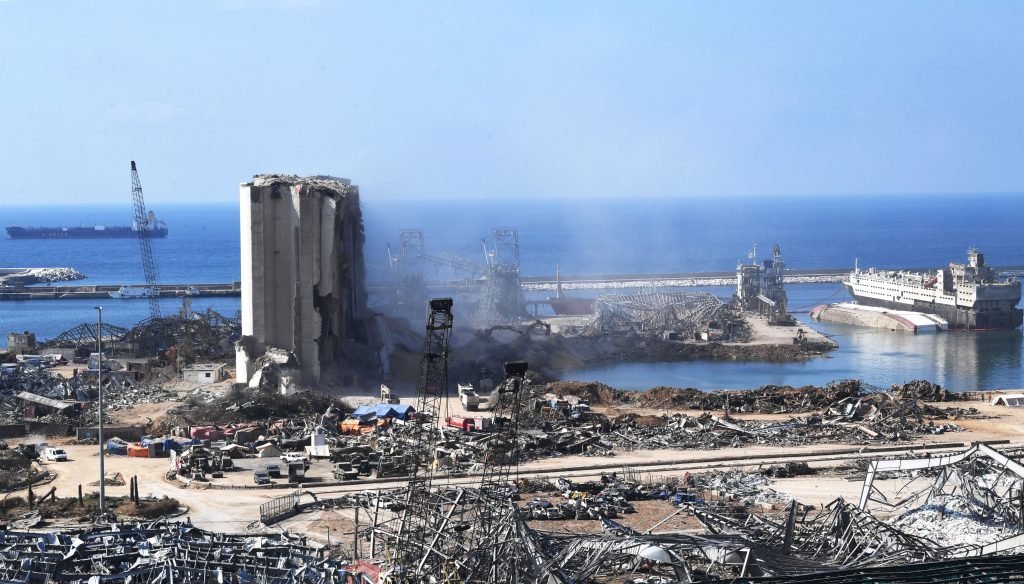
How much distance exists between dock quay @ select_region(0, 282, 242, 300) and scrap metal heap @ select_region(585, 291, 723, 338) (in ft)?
137

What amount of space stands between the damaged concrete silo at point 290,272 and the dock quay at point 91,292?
203 ft

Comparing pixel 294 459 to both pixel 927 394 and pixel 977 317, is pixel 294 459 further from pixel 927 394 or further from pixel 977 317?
pixel 977 317

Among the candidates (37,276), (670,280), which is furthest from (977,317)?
(37,276)

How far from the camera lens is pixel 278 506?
32094 millimetres

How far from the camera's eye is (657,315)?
7981 cm

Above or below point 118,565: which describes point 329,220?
above

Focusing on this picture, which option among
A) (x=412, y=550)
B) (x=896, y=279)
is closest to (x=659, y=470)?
(x=412, y=550)

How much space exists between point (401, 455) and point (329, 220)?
16.9 meters

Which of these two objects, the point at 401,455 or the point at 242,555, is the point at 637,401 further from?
the point at 242,555

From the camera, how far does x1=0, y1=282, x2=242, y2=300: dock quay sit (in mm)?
113625

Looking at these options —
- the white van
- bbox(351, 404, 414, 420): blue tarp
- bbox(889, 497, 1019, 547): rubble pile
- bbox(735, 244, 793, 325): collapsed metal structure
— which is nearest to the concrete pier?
bbox(735, 244, 793, 325): collapsed metal structure

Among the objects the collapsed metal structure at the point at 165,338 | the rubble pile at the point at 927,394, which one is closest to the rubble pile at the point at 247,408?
the collapsed metal structure at the point at 165,338

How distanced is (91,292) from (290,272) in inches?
2801

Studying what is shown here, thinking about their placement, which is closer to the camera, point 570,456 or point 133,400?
point 570,456
